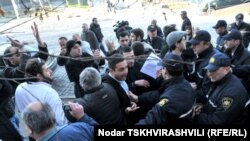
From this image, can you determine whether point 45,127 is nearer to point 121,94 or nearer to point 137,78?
point 121,94

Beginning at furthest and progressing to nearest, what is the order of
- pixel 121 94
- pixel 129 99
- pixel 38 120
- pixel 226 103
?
pixel 129 99, pixel 121 94, pixel 226 103, pixel 38 120

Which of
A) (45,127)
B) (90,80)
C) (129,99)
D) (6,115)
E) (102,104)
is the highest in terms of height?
(90,80)

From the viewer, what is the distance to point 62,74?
970cm

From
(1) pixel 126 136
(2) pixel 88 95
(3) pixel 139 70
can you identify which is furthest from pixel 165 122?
(3) pixel 139 70

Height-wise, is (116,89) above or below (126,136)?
above

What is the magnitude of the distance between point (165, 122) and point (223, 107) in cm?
66

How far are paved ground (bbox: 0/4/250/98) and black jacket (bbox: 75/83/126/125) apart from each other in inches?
173

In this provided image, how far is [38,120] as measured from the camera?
2.39 metres

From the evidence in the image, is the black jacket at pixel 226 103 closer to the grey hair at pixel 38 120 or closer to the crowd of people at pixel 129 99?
the crowd of people at pixel 129 99

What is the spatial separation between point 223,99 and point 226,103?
0.05 metres


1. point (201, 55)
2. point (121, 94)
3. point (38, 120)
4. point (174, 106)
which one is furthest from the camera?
point (201, 55)

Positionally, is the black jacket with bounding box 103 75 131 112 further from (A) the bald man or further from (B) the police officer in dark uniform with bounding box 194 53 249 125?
(A) the bald man

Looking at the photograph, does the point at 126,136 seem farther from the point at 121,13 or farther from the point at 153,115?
the point at 121,13

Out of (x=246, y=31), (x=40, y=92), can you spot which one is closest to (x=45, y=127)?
(x=40, y=92)
